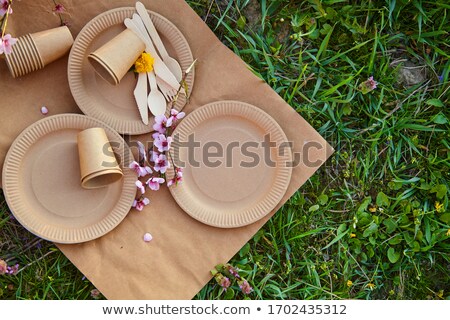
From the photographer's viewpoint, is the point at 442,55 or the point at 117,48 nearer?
the point at 117,48

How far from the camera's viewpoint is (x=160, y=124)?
4.31 feet

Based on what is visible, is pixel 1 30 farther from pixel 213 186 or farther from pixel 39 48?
pixel 213 186

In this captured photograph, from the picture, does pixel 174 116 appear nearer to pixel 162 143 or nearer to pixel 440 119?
pixel 162 143

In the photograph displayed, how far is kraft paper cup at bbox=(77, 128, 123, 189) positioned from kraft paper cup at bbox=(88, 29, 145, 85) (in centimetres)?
14

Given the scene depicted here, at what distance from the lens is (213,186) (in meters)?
1.36

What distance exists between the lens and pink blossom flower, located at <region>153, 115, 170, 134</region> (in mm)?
1311

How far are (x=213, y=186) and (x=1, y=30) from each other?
64 cm

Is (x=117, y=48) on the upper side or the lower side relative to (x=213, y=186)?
upper

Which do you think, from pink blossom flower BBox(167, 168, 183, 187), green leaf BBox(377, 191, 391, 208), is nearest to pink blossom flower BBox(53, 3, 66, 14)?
pink blossom flower BBox(167, 168, 183, 187)

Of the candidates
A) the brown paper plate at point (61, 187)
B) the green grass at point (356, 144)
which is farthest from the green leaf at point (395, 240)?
the brown paper plate at point (61, 187)

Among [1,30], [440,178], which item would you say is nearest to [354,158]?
[440,178]

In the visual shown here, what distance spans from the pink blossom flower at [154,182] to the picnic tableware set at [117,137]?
4 cm

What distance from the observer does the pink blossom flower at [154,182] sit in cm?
131

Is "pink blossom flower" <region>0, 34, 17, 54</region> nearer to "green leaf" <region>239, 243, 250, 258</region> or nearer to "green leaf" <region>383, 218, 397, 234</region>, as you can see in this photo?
"green leaf" <region>239, 243, 250, 258</region>
